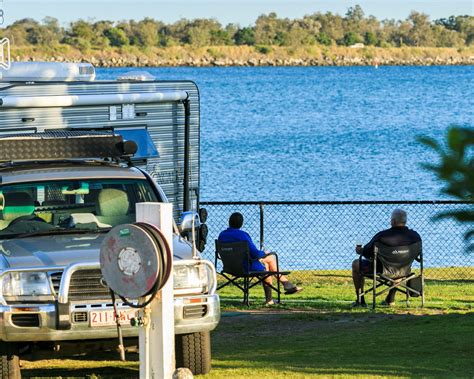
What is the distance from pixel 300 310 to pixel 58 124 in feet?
11.2

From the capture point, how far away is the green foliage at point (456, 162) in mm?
6840

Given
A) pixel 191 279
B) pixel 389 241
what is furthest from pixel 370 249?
pixel 191 279

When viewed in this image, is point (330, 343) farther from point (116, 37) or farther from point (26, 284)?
point (116, 37)

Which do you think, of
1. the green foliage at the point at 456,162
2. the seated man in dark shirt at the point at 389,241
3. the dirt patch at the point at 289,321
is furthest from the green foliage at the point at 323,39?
the green foliage at the point at 456,162

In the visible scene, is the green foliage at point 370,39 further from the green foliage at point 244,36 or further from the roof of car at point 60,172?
the roof of car at point 60,172

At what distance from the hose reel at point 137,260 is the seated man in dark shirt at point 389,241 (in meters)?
5.80

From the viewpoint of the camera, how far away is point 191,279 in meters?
8.69

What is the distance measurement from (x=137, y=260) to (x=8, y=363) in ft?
6.04

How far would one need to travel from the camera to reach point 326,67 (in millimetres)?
142500

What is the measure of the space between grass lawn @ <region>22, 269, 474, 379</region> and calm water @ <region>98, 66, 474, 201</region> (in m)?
1.24

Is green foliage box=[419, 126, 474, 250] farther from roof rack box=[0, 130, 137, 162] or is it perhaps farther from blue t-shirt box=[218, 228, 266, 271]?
blue t-shirt box=[218, 228, 266, 271]

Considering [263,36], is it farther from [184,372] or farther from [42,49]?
[184,372]

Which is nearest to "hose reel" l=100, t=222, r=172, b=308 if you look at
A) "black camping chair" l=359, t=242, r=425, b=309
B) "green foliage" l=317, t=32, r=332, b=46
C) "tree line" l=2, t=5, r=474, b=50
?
"black camping chair" l=359, t=242, r=425, b=309

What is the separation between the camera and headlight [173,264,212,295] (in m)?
8.62
